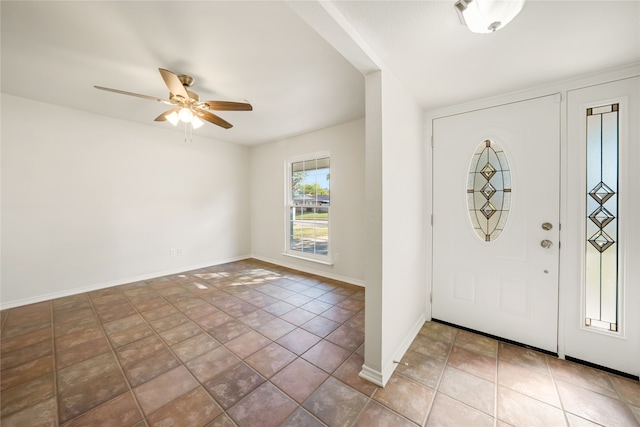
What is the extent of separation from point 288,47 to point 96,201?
3.62 m

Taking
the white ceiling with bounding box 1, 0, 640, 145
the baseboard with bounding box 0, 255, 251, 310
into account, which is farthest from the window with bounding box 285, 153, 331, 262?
the baseboard with bounding box 0, 255, 251, 310

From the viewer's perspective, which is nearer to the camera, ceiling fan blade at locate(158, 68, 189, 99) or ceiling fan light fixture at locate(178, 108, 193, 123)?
ceiling fan blade at locate(158, 68, 189, 99)

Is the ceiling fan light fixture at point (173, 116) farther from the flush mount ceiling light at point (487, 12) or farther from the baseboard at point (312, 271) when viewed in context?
the baseboard at point (312, 271)

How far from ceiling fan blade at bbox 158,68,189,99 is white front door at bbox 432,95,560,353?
252cm

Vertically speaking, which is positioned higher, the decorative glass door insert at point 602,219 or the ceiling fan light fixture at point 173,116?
the ceiling fan light fixture at point 173,116

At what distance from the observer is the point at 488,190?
2.28 meters

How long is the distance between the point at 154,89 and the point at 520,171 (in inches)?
152

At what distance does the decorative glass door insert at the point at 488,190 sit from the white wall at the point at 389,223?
605mm

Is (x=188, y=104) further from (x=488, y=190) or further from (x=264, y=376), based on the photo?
(x=488, y=190)

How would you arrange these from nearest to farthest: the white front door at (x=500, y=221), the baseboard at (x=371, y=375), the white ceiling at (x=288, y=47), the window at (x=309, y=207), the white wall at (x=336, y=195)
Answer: the white ceiling at (x=288, y=47), the baseboard at (x=371, y=375), the white front door at (x=500, y=221), the white wall at (x=336, y=195), the window at (x=309, y=207)

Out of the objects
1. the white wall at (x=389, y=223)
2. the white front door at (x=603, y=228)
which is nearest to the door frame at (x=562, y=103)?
the white front door at (x=603, y=228)

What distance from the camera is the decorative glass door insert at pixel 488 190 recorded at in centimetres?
221

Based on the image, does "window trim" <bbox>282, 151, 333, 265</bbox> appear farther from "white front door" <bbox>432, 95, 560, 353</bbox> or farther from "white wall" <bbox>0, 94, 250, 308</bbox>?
"white front door" <bbox>432, 95, 560, 353</bbox>

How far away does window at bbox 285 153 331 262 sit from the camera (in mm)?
4121
